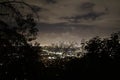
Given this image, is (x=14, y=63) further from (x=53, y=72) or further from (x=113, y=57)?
(x=53, y=72)

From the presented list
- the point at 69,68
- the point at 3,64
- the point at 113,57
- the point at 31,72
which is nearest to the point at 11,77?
the point at 31,72

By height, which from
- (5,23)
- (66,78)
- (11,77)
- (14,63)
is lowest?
(66,78)

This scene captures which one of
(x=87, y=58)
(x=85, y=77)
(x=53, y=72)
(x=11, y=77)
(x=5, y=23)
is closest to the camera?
(x=5, y=23)

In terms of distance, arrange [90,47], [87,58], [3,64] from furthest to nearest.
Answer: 1. [90,47]
2. [87,58]
3. [3,64]

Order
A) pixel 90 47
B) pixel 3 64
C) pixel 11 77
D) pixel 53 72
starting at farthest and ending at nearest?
1. pixel 53 72
2. pixel 90 47
3. pixel 11 77
4. pixel 3 64

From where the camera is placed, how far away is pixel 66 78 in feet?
77.7

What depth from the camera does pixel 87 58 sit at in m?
21.8

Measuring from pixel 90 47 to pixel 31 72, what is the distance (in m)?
13.2

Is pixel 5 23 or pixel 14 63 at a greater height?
pixel 5 23

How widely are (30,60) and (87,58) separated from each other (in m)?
11.9

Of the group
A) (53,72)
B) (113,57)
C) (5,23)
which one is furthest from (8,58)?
(53,72)

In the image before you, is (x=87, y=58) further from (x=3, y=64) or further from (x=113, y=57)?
(x=3, y=64)

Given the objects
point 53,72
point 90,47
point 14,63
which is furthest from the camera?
point 53,72

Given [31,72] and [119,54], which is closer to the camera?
[31,72]
